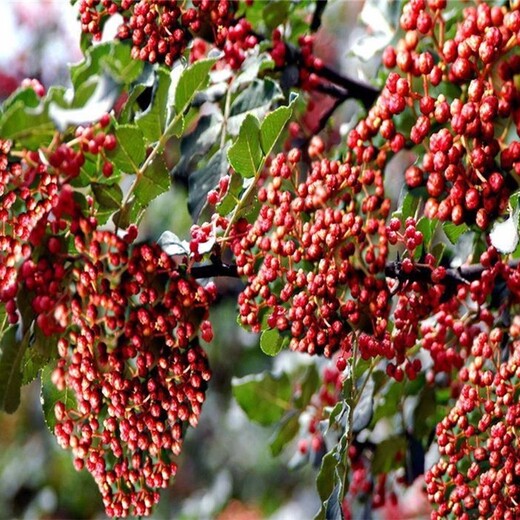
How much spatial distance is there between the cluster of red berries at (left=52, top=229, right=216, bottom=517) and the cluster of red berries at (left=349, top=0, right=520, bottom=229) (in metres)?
0.25

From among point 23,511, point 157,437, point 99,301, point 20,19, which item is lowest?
point 23,511

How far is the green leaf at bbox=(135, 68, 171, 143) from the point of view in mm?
839

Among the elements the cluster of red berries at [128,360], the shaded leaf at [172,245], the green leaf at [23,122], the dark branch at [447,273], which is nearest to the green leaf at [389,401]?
the dark branch at [447,273]

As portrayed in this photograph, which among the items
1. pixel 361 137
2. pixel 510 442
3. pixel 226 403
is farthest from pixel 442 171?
pixel 226 403

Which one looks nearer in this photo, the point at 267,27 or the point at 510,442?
the point at 510,442

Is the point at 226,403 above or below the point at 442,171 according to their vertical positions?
below

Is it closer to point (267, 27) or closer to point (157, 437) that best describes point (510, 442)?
point (157, 437)

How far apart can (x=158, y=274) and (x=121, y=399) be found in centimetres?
13

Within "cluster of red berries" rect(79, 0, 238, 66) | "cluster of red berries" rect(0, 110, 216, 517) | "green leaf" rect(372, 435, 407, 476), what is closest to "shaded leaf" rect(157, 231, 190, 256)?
"cluster of red berries" rect(0, 110, 216, 517)

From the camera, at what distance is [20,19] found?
3.04m

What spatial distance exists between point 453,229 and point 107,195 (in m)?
0.39

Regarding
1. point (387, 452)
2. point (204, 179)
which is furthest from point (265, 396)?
point (204, 179)

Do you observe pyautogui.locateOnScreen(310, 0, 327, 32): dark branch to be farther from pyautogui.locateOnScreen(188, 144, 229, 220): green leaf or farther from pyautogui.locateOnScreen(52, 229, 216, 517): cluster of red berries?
pyautogui.locateOnScreen(52, 229, 216, 517): cluster of red berries

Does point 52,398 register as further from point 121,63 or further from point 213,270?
point 121,63
